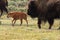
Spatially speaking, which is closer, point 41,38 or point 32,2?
point 41,38

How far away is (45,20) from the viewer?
1505 cm

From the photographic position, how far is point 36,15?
1573 centimetres

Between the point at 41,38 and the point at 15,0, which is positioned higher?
the point at 41,38

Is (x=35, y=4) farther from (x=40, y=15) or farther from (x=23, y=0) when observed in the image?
(x=23, y=0)

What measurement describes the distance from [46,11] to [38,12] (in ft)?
2.16

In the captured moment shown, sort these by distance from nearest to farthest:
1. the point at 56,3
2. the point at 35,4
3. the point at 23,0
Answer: the point at 56,3 → the point at 35,4 → the point at 23,0

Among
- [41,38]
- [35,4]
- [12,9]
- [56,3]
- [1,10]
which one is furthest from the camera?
[12,9]

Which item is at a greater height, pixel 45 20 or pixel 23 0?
pixel 45 20

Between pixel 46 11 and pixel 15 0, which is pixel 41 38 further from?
pixel 15 0

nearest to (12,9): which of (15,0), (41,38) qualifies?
(15,0)

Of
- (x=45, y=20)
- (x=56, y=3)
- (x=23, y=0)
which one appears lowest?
(x=23, y=0)

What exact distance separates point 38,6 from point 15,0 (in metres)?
21.5

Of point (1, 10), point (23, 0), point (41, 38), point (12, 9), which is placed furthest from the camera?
point (23, 0)

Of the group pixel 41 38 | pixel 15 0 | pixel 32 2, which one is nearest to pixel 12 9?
pixel 15 0
